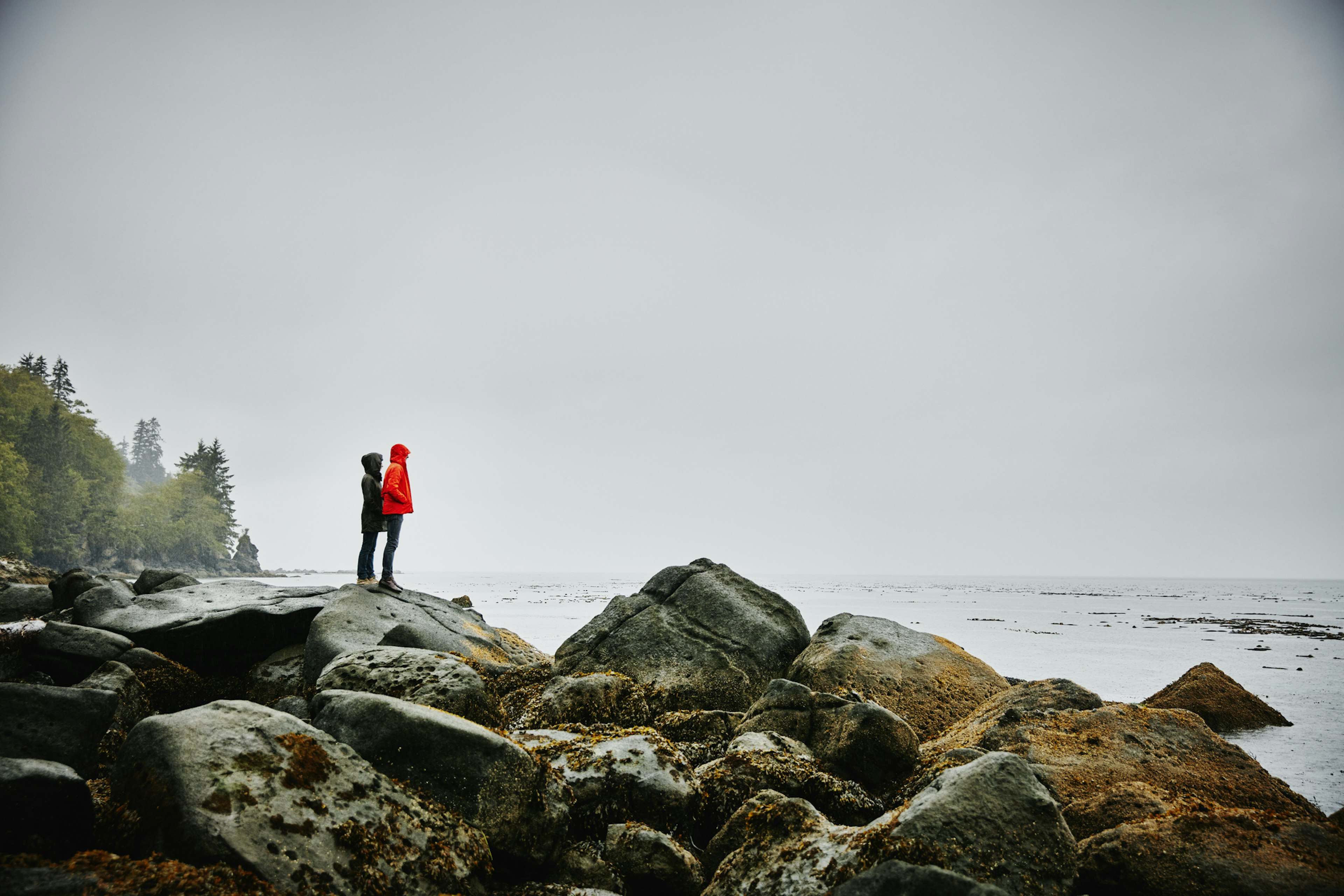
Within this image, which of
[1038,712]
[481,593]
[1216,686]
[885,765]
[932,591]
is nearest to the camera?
[885,765]

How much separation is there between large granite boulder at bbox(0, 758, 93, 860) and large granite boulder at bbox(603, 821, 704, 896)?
308 cm

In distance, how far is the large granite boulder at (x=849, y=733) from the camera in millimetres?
5625

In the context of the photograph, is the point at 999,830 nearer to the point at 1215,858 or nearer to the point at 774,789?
the point at 1215,858

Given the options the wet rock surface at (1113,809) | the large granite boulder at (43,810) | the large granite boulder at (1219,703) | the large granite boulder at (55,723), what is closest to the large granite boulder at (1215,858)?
the wet rock surface at (1113,809)

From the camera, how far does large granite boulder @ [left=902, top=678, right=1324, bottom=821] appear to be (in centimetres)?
547

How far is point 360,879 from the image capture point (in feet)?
11.0

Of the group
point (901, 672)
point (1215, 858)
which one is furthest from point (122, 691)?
point (1215, 858)

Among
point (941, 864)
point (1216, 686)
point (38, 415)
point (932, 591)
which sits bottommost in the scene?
point (932, 591)

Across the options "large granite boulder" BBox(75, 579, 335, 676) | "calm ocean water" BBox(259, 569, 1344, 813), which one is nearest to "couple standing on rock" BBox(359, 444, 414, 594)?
"large granite boulder" BBox(75, 579, 335, 676)

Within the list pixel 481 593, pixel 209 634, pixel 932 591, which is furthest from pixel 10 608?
pixel 932 591

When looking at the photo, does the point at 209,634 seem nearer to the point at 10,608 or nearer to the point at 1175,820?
the point at 10,608

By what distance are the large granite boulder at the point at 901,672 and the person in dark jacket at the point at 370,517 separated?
7.96 metres

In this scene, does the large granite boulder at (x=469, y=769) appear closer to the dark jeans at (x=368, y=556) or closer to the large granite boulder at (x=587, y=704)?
the large granite boulder at (x=587, y=704)

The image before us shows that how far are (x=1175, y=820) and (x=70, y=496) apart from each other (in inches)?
3717
